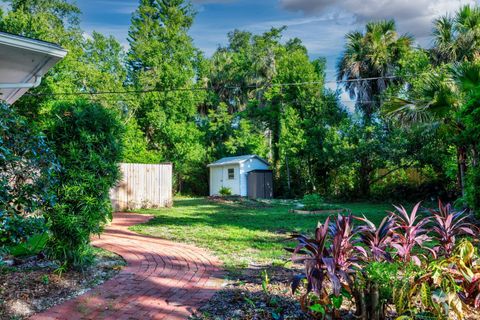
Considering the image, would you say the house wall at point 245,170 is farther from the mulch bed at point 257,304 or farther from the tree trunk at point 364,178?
the mulch bed at point 257,304

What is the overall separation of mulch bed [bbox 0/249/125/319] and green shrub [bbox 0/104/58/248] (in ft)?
2.76

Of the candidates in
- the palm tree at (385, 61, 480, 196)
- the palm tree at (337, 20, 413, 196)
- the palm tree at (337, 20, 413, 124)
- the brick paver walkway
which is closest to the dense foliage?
the brick paver walkway

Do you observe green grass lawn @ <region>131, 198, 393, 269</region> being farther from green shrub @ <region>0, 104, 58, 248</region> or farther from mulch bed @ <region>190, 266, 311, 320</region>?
green shrub @ <region>0, 104, 58, 248</region>

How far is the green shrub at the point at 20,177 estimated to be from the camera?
267 cm

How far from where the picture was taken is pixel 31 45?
4.58 metres

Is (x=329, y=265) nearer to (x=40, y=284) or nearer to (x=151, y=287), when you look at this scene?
(x=151, y=287)

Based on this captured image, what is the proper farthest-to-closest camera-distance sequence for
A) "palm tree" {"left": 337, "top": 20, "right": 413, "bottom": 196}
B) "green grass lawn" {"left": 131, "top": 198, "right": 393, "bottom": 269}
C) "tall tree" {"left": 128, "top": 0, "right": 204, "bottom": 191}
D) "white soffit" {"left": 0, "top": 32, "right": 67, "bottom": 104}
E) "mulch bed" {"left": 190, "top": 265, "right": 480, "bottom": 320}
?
"tall tree" {"left": 128, "top": 0, "right": 204, "bottom": 191}
"palm tree" {"left": 337, "top": 20, "right": 413, "bottom": 196}
"green grass lawn" {"left": 131, "top": 198, "right": 393, "bottom": 269}
"white soffit" {"left": 0, "top": 32, "right": 67, "bottom": 104}
"mulch bed" {"left": 190, "top": 265, "right": 480, "bottom": 320}

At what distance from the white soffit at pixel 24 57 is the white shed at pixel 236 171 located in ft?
54.5

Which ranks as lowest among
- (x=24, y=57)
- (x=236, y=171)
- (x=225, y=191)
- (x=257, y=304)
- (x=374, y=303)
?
(x=257, y=304)

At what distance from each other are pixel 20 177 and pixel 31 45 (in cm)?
247

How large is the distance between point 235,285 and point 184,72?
23120 millimetres

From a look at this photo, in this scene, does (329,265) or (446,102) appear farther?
(446,102)

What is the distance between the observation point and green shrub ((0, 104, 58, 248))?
2666mm

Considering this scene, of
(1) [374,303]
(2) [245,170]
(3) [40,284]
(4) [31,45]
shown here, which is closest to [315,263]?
(1) [374,303]
